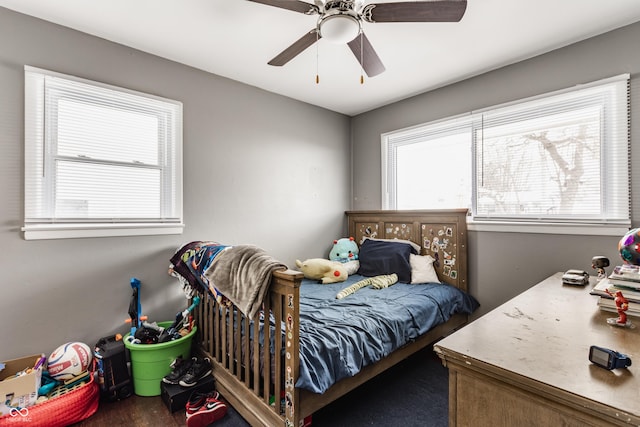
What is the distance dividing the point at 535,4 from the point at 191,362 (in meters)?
3.26

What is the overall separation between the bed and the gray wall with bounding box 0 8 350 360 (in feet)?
1.50

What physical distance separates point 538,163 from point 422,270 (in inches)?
51.9

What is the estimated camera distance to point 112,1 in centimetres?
182

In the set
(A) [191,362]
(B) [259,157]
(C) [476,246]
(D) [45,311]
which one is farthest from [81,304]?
(C) [476,246]

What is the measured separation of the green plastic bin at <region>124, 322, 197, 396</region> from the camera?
2012 millimetres

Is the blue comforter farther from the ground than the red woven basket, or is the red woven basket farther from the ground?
the blue comforter

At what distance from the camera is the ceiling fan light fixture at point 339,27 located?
4.75 feet

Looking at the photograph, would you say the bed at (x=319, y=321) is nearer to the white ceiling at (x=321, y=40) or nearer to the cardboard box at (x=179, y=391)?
the cardboard box at (x=179, y=391)

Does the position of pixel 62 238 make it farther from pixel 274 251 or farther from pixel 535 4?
pixel 535 4

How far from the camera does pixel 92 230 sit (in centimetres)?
214

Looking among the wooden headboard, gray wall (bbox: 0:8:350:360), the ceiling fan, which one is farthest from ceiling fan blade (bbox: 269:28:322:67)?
the wooden headboard

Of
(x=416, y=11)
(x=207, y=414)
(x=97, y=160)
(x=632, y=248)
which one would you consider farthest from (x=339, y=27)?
(x=207, y=414)

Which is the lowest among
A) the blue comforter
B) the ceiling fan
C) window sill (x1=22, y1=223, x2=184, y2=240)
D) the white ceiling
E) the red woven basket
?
the red woven basket

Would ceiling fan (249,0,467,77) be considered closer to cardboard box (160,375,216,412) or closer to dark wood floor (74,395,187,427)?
cardboard box (160,375,216,412)
